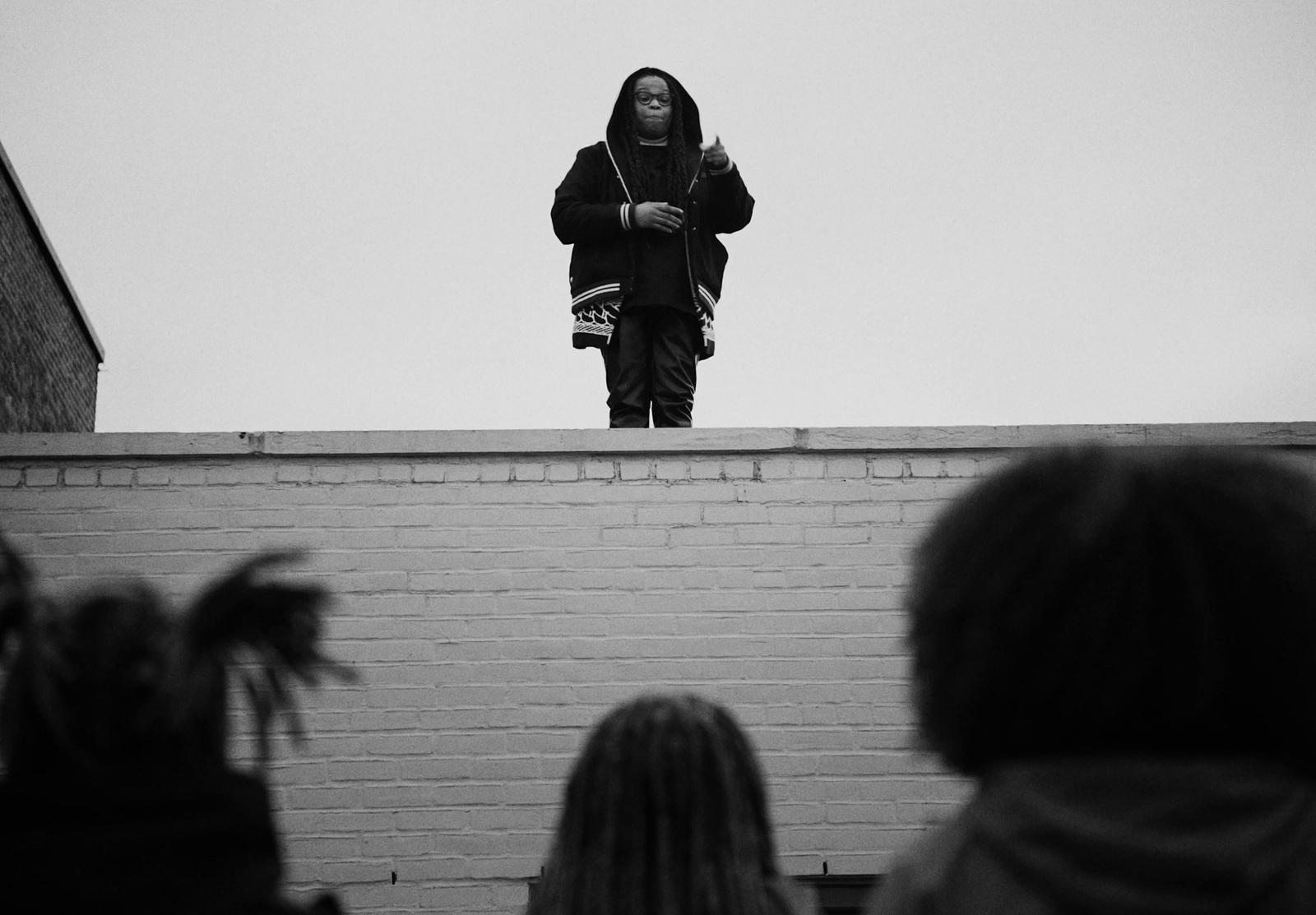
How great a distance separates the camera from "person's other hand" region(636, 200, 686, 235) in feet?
20.6

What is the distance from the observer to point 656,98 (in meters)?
6.75

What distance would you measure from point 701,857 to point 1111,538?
1.28m

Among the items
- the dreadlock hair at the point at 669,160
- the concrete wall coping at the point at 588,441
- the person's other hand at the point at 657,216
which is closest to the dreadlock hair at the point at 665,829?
the concrete wall coping at the point at 588,441

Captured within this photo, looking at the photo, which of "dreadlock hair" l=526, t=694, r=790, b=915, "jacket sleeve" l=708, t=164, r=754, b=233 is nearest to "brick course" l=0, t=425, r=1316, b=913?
"jacket sleeve" l=708, t=164, r=754, b=233

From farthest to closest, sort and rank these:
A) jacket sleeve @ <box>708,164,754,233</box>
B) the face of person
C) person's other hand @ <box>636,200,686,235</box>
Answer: the face of person
jacket sleeve @ <box>708,164,754,233</box>
person's other hand @ <box>636,200,686,235</box>

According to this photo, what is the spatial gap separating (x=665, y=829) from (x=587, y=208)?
4548 mm

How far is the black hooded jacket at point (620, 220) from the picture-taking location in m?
6.41

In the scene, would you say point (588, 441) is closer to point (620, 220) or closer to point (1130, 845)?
point (620, 220)

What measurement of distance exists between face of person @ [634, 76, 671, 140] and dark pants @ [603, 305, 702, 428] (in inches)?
39.5

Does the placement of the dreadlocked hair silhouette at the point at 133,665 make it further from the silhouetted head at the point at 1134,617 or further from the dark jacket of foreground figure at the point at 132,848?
the silhouetted head at the point at 1134,617

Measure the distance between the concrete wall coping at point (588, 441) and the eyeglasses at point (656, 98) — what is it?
84.0 inches

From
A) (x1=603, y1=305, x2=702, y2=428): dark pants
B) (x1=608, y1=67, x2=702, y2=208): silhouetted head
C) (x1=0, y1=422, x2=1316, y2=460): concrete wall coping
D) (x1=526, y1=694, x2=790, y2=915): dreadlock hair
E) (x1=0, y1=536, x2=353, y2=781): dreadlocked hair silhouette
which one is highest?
(x1=608, y1=67, x2=702, y2=208): silhouetted head

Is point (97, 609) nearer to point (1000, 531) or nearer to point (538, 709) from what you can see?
point (1000, 531)

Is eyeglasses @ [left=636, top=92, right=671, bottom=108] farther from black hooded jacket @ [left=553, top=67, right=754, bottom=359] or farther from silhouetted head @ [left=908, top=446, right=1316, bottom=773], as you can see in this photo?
silhouetted head @ [left=908, top=446, right=1316, bottom=773]
